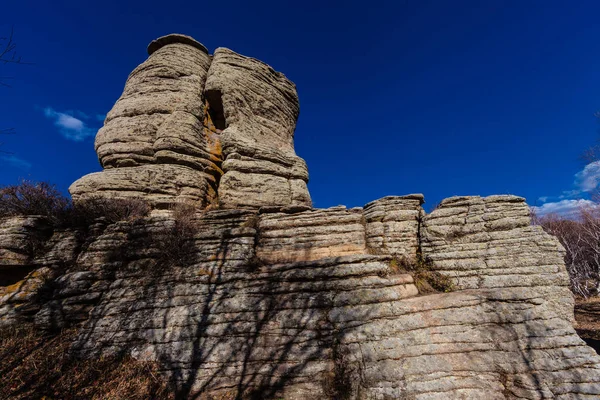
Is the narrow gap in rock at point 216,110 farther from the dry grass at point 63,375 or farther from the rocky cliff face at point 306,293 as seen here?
the dry grass at point 63,375

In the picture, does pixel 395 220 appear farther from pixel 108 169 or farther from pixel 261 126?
pixel 108 169

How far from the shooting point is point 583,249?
92.2 feet

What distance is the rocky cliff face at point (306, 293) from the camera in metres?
6.38

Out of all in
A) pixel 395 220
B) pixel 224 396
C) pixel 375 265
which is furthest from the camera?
pixel 395 220

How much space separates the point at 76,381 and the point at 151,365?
1.77m

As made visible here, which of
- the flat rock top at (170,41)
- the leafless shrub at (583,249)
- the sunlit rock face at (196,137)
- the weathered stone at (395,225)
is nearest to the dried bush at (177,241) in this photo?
the sunlit rock face at (196,137)

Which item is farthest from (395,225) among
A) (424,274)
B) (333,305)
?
(333,305)

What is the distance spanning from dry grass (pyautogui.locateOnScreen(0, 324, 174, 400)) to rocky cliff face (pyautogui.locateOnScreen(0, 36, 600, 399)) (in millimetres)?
364

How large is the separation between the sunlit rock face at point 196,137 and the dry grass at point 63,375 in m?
6.75

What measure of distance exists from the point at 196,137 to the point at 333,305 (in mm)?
12691

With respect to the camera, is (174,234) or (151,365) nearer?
(151,365)

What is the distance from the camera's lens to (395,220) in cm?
1099

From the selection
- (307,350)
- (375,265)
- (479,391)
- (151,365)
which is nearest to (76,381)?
(151,365)

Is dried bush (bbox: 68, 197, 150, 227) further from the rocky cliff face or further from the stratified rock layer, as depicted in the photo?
the stratified rock layer
